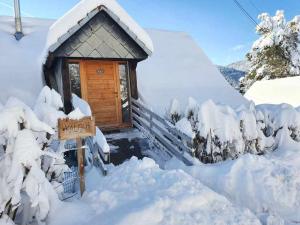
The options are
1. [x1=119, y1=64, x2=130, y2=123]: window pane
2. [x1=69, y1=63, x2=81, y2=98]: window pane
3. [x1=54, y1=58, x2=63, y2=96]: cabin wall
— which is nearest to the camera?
[x1=54, y1=58, x2=63, y2=96]: cabin wall

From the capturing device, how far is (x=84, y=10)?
8781mm

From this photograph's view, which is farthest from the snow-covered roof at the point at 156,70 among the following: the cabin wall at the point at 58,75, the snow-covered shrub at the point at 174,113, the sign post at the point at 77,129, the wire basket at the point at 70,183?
the sign post at the point at 77,129

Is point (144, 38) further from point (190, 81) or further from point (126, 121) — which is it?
point (190, 81)

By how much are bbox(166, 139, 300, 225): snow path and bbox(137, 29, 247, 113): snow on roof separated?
187 inches

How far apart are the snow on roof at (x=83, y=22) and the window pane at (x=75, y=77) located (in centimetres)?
123

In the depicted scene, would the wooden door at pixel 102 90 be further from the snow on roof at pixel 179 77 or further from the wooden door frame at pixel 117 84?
the snow on roof at pixel 179 77

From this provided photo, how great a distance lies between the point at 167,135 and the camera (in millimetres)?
8391

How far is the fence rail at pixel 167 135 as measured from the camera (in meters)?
7.65

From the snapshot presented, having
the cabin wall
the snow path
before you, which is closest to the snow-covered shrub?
the snow path

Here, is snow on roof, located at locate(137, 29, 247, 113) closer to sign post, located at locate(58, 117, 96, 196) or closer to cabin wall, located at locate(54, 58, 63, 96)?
cabin wall, located at locate(54, 58, 63, 96)

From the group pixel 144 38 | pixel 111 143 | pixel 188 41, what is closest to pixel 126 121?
pixel 111 143

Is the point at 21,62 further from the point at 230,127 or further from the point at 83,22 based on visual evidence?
the point at 230,127

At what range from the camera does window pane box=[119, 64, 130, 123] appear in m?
10.4

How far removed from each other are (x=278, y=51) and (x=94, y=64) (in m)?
24.9
